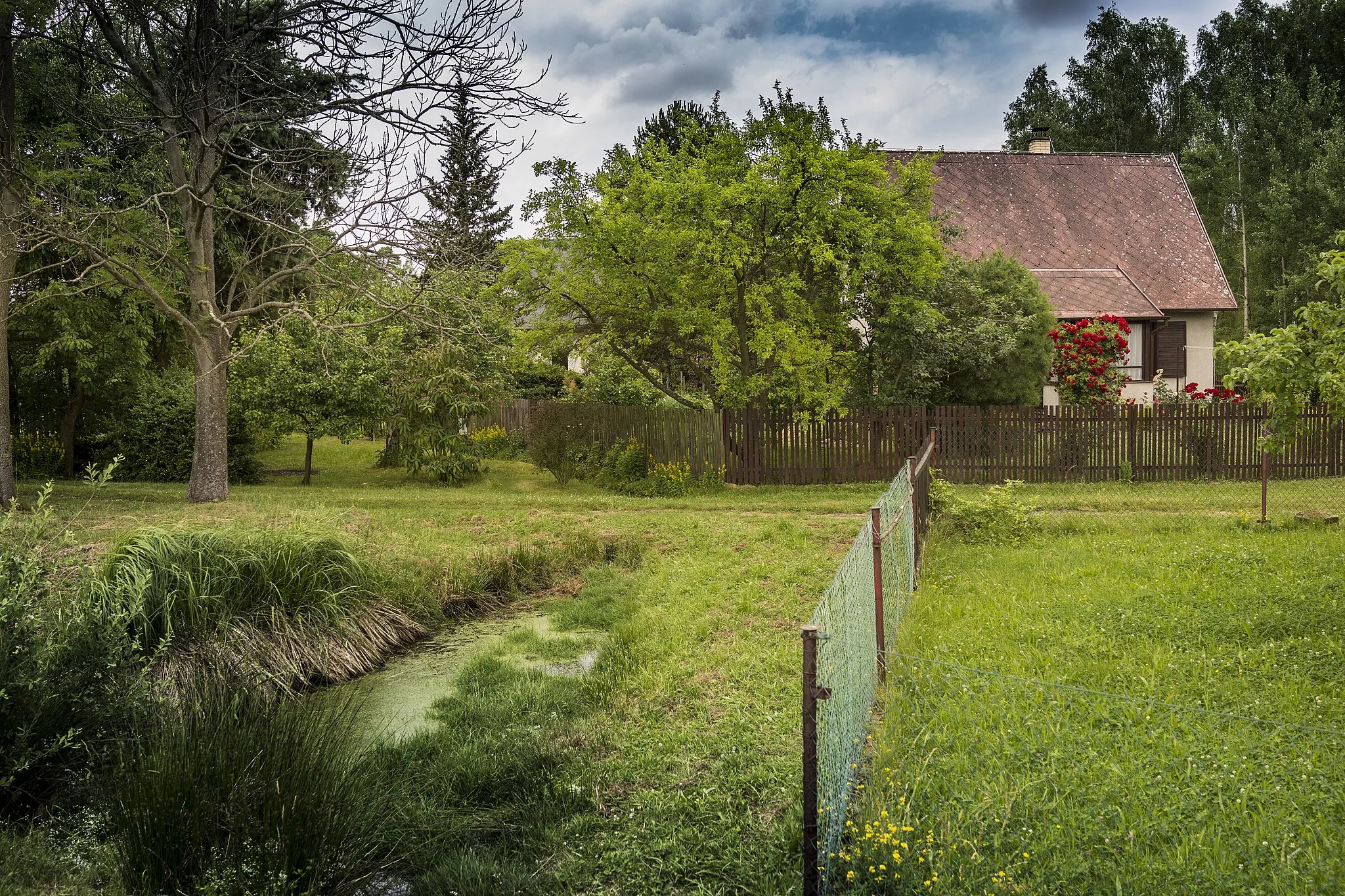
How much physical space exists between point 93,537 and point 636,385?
14182 millimetres

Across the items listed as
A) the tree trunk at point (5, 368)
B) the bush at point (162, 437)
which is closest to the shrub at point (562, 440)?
the bush at point (162, 437)

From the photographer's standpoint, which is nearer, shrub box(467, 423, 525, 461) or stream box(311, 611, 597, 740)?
stream box(311, 611, 597, 740)

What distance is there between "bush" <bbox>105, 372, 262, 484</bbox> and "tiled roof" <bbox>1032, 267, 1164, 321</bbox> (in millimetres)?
20187

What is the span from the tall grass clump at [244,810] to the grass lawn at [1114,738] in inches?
101

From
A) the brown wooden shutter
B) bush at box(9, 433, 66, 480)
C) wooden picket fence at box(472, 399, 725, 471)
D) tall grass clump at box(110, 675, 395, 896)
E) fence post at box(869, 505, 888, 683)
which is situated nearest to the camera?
tall grass clump at box(110, 675, 395, 896)

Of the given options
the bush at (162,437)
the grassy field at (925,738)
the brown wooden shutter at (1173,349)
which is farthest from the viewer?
the brown wooden shutter at (1173,349)

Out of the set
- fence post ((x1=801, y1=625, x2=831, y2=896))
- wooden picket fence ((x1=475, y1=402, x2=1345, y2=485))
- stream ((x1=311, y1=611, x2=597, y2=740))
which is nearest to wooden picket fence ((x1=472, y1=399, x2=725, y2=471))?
wooden picket fence ((x1=475, y1=402, x2=1345, y2=485))

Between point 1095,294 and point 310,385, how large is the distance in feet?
66.6

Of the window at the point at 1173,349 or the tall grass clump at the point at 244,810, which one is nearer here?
the tall grass clump at the point at 244,810

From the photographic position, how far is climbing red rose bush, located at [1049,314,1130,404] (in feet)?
67.9

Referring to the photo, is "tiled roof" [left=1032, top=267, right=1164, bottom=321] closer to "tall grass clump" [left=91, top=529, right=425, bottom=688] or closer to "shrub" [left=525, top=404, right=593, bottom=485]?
"shrub" [left=525, top=404, right=593, bottom=485]

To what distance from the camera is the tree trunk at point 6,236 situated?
47.6ft

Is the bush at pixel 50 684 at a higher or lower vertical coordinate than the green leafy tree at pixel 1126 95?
lower

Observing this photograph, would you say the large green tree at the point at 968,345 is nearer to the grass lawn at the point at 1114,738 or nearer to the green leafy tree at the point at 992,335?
the green leafy tree at the point at 992,335
